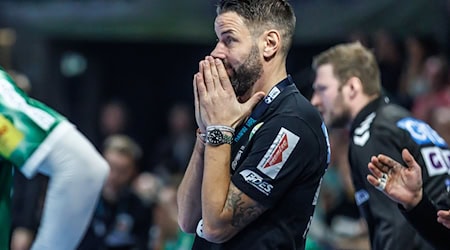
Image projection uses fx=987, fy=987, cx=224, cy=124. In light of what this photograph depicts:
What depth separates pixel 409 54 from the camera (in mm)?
9891

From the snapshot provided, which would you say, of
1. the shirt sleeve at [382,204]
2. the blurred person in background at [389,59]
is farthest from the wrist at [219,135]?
the blurred person in background at [389,59]

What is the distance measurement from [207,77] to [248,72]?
6.8 inches

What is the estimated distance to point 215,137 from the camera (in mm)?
3855

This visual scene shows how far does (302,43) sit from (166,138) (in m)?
2.07

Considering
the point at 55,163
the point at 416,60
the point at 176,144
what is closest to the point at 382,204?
the point at 55,163

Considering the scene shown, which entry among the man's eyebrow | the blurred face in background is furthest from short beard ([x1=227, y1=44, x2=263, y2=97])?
the blurred face in background

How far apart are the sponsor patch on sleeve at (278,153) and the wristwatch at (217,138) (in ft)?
0.52

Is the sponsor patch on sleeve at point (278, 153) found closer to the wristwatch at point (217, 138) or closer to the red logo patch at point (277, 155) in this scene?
the red logo patch at point (277, 155)

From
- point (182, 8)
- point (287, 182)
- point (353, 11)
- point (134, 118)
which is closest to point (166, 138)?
point (134, 118)

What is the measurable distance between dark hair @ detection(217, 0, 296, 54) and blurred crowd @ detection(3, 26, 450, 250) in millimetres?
3070

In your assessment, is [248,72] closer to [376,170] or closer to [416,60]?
[376,170]

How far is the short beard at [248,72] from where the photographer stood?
399 centimetres

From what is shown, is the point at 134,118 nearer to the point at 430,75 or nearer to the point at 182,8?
the point at 182,8

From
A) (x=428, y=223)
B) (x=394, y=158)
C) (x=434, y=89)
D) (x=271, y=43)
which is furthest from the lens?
(x=434, y=89)
